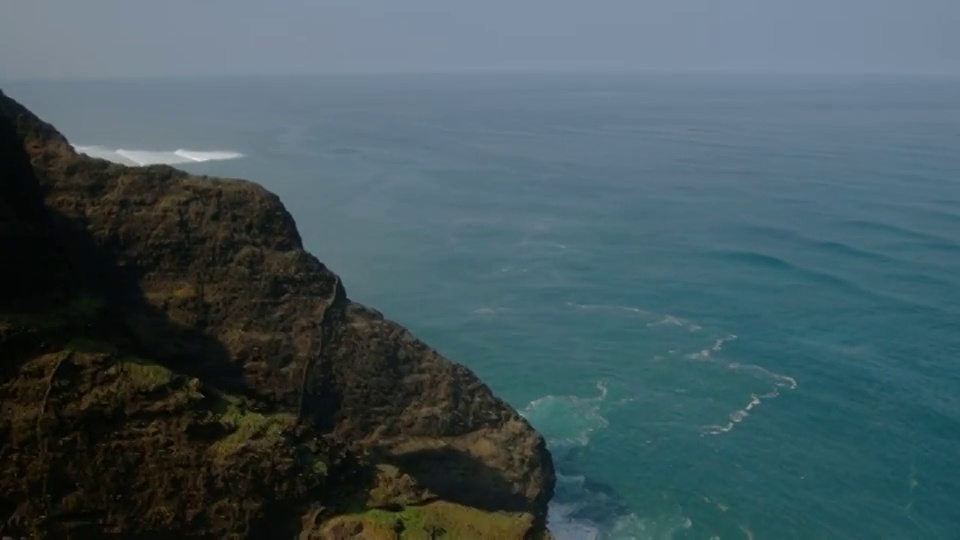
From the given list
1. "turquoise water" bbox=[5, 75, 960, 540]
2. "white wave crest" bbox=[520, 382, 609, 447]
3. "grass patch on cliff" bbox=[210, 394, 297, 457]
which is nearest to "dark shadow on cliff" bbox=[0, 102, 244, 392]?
"grass patch on cliff" bbox=[210, 394, 297, 457]

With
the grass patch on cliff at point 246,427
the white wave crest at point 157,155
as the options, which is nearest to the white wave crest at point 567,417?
the grass patch on cliff at point 246,427

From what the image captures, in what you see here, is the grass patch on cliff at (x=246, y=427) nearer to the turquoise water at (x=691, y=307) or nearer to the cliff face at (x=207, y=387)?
the cliff face at (x=207, y=387)

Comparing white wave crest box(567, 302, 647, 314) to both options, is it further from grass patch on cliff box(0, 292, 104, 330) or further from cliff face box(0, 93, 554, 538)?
grass patch on cliff box(0, 292, 104, 330)

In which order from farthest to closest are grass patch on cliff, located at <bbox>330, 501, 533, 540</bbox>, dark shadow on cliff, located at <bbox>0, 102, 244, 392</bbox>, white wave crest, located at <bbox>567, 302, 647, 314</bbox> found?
white wave crest, located at <bbox>567, 302, 647, 314</bbox>
dark shadow on cliff, located at <bbox>0, 102, 244, 392</bbox>
grass patch on cliff, located at <bbox>330, 501, 533, 540</bbox>

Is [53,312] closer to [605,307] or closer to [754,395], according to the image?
[754,395]

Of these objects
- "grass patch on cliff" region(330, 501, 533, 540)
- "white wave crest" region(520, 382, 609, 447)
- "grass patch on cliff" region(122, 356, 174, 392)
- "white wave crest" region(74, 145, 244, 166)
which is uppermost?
"grass patch on cliff" region(122, 356, 174, 392)

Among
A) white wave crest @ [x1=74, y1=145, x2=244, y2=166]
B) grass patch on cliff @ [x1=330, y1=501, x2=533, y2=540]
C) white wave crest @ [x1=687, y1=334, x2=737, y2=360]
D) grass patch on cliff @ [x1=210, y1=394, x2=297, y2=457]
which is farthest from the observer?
white wave crest @ [x1=74, y1=145, x2=244, y2=166]

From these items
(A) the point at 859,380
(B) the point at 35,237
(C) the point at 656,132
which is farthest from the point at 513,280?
(C) the point at 656,132
